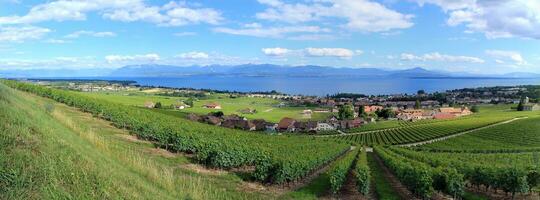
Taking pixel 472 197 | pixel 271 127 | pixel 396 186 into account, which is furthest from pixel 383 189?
pixel 271 127

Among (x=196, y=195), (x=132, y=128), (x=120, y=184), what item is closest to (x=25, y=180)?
(x=120, y=184)

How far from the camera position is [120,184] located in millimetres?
8336

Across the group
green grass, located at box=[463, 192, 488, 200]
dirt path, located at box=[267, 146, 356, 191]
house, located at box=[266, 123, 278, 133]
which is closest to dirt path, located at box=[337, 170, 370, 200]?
dirt path, located at box=[267, 146, 356, 191]

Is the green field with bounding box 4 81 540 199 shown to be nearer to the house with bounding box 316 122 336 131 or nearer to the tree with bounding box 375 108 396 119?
the house with bounding box 316 122 336 131

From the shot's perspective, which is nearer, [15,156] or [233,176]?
[15,156]

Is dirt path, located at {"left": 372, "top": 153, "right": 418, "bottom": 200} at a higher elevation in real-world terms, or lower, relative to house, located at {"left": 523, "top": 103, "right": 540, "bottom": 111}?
lower

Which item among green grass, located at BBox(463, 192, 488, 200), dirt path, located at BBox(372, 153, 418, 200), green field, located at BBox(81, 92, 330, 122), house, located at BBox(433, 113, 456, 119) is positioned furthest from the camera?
house, located at BBox(433, 113, 456, 119)

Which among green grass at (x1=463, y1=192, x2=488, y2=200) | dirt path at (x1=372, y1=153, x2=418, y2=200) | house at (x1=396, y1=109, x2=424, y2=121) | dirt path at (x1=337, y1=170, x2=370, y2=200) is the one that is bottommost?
house at (x1=396, y1=109, x2=424, y2=121)

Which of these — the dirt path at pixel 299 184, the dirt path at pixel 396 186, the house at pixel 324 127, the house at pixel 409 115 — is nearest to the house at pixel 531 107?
the house at pixel 409 115

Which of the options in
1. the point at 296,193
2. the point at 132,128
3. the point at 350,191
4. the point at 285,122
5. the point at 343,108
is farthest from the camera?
the point at 343,108

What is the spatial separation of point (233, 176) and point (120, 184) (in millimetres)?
13809

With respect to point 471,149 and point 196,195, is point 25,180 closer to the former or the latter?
point 196,195

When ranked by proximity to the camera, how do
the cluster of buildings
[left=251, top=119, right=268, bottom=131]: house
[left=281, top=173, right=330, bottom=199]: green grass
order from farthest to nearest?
the cluster of buildings → [left=251, top=119, right=268, bottom=131]: house → [left=281, top=173, right=330, bottom=199]: green grass

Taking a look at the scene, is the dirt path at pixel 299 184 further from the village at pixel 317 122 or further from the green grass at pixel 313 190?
the village at pixel 317 122
